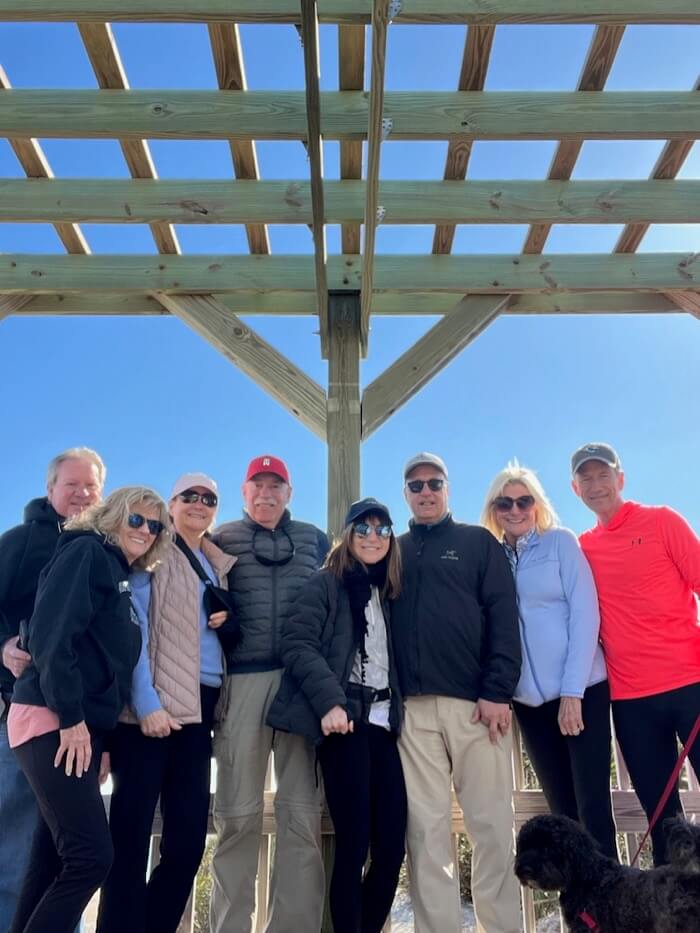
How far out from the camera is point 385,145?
3.59m

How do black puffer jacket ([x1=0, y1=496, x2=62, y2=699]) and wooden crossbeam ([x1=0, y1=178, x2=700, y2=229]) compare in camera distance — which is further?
wooden crossbeam ([x1=0, y1=178, x2=700, y2=229])

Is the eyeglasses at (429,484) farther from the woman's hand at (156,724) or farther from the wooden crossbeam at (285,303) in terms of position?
the wooden crossbeam at (285,303)

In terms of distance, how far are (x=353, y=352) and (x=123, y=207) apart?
4.43 feet

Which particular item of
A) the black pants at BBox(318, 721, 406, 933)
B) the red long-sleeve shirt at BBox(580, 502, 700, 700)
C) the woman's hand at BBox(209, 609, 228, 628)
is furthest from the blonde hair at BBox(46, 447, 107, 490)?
the red long-sleeve shirt at BBox(580, 502, 700, 700)

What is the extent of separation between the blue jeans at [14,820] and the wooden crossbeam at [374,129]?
2399mm

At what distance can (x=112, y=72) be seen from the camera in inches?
127

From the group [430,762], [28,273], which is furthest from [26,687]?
[28,273]

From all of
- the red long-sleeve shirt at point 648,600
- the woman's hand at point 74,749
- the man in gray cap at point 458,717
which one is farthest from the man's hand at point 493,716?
the woman's hand at point 74,749

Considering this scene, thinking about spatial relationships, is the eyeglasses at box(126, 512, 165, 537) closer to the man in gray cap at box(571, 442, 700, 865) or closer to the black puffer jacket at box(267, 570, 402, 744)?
the black puffer jacket at box(267, 570, 402, 744)

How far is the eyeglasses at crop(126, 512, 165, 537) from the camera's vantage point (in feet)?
8.40

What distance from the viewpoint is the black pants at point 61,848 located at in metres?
2.13

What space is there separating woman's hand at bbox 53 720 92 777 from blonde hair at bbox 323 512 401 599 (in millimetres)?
1069

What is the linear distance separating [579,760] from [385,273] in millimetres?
2664


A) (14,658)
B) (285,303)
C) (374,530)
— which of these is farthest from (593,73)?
(14,658)
